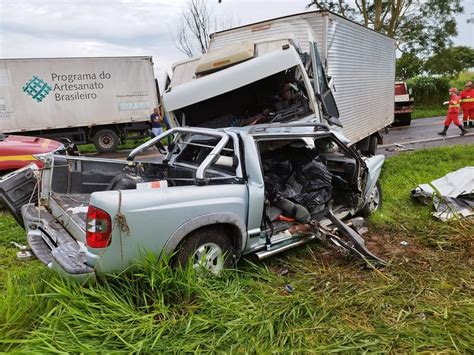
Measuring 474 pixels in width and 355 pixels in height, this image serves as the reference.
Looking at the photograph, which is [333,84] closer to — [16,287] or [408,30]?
[16,287]

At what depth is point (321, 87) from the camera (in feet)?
20.3

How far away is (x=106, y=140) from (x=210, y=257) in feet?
36.4

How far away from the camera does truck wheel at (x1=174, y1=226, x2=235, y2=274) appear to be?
3258 mm

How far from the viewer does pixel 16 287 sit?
10.1ft

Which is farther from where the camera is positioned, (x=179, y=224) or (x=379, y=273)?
(x=379, y=273)

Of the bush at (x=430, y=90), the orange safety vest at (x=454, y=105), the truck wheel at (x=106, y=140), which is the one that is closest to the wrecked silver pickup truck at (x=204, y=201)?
the orange safety vest at (x=454, y=105)

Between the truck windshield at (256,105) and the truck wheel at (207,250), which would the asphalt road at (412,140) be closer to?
the truck windshield at (256,105)

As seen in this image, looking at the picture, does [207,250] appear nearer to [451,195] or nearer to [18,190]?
[18,190]

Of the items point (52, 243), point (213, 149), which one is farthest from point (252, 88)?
point (52, 243)

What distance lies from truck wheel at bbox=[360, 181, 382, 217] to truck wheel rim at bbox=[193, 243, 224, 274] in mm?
2591

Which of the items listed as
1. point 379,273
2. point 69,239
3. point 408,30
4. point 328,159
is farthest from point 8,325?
point 408,30

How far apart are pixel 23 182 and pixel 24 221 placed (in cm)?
54

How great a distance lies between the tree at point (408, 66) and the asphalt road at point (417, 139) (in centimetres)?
1662

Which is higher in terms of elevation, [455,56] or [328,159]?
[455,56]
